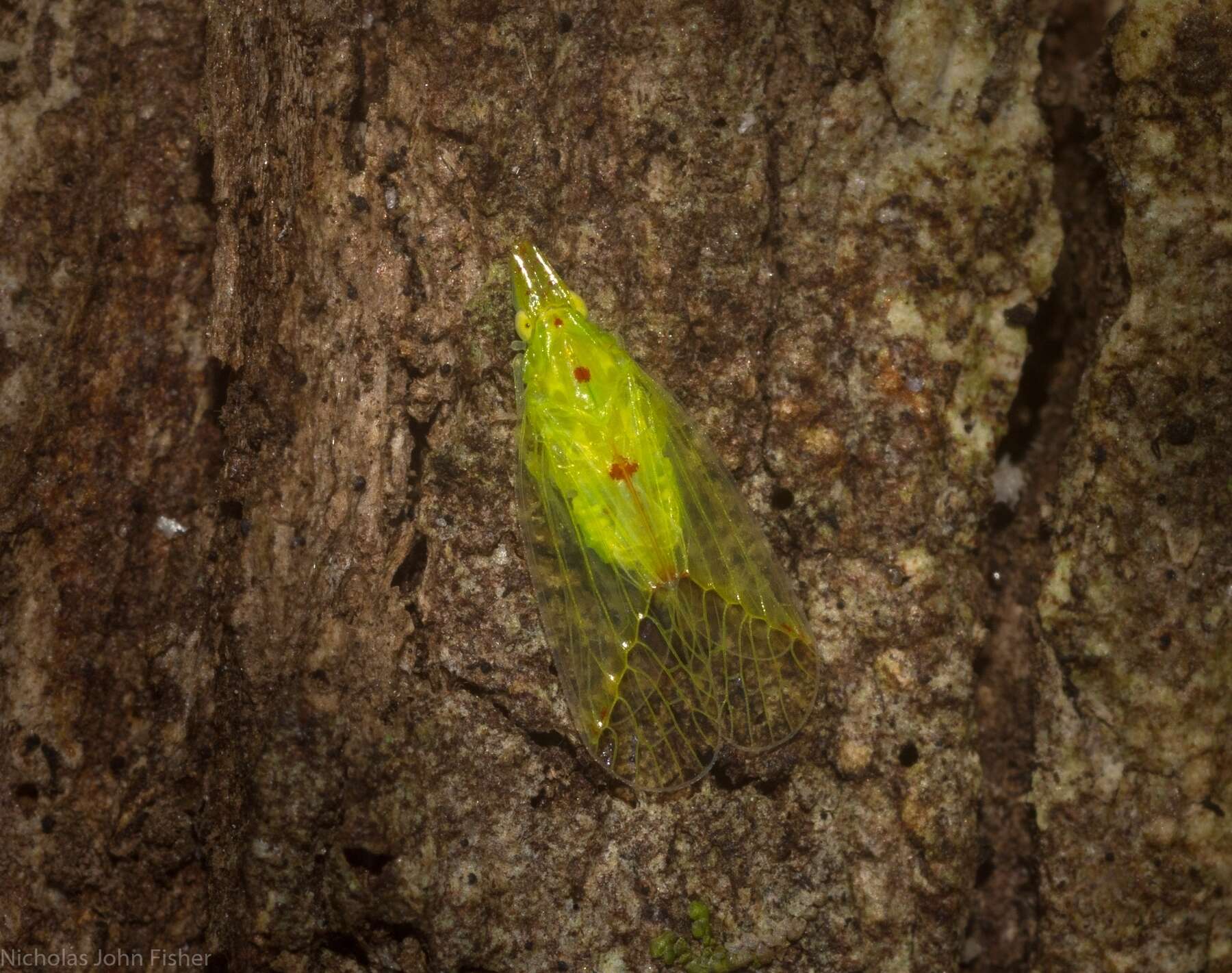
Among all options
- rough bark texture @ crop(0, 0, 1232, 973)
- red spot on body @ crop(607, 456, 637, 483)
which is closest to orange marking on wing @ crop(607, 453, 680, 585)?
red spot on body @ crop(607, 456, 637, 483)

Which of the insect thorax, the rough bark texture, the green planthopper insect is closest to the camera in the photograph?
the rough bark texture

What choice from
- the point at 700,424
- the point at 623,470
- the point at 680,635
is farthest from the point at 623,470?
the point at 680,635

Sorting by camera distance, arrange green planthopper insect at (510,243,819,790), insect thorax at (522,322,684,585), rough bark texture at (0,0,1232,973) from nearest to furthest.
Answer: rough bark texture at (0,0,1232,973), green planthopper insect at (510,243,819,790), insect thorax at (522,322,684,585)

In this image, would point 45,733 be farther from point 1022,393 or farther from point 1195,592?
point 1195,592

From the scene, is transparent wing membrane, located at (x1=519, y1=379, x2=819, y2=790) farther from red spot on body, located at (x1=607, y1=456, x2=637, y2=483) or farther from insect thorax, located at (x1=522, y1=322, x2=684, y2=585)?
red spot on body, located at (x1=607, y1=456, x2=637, y2=483)

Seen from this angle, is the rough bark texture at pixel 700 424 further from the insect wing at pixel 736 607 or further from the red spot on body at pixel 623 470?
the red spot on body at pixel 623 470

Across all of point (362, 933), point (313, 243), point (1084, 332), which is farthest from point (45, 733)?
point (1084, 332)

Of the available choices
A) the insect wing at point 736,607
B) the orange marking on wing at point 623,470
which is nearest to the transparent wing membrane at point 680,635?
the insect wing at point 736,607
